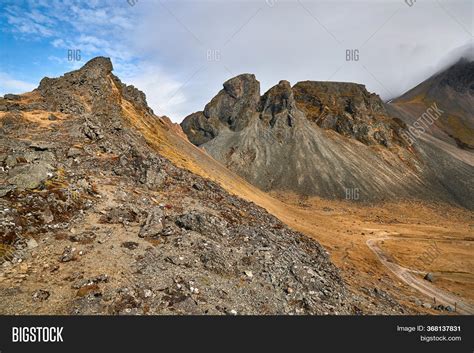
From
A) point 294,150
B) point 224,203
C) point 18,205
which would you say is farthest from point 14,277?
point 294,150

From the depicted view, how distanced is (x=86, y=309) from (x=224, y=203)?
14.8 meters

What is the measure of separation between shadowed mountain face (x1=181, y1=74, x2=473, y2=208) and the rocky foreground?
7626 cm

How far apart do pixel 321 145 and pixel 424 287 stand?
83.6 metres

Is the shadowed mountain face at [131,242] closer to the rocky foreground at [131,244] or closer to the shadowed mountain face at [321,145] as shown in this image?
the rocky foreground at [131,244]

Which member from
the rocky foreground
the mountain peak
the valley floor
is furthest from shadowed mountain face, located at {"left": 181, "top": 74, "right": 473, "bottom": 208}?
the rocky foreground

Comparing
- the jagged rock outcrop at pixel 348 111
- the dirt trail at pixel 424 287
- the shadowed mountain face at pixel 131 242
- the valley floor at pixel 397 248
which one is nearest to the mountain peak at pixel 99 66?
the shadowed mountain face at pixel 131 242

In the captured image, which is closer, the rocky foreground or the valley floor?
the rocky foreground

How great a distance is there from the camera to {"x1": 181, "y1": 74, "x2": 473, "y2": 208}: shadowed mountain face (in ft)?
337

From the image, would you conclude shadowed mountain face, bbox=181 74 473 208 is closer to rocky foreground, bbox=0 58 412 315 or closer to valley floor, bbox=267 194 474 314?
valley floor, bbox=267 194 474 314

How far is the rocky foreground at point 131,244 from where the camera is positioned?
13797mm

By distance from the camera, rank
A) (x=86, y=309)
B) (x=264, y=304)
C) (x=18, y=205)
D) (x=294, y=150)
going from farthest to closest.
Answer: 1. (x=294, y=150)
2. (x=18, y=205)
3. (x=264, y=304)
4. (x=86, y=309)
